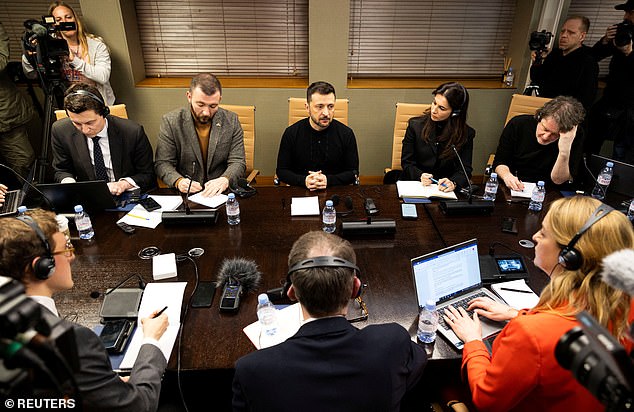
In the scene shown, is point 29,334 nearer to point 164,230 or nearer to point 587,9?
point 164,230

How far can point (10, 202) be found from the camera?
7.11 ft

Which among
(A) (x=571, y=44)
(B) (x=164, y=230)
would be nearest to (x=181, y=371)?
(B) (x=164, y=230)

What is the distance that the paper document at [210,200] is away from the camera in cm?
244

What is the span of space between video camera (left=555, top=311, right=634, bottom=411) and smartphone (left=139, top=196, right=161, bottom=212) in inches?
85.2

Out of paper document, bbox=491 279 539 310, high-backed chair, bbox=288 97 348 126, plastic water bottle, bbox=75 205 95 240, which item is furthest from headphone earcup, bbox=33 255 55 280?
high-backed chair, bbox=288 97 348 126

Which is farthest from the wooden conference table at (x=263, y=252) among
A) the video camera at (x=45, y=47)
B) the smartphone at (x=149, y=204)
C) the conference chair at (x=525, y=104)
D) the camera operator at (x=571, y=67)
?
the camera operator at (x=571, y=67)

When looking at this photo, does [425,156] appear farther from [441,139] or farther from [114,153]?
[114,153]

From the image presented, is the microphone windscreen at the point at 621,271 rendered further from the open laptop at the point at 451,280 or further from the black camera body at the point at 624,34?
the black camera body at the point at 624,34

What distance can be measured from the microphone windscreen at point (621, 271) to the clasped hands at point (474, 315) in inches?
32.8

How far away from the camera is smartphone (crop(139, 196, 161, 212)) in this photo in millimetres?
2352

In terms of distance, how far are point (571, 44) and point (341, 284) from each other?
3.74m

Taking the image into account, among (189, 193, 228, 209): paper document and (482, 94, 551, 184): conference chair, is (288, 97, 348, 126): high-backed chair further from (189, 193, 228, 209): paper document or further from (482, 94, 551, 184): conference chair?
(482, 94, 551, 184): conference chair

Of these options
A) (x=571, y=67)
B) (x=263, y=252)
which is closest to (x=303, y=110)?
(x=263, y=252)

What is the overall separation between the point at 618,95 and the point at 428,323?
11.8 ft
